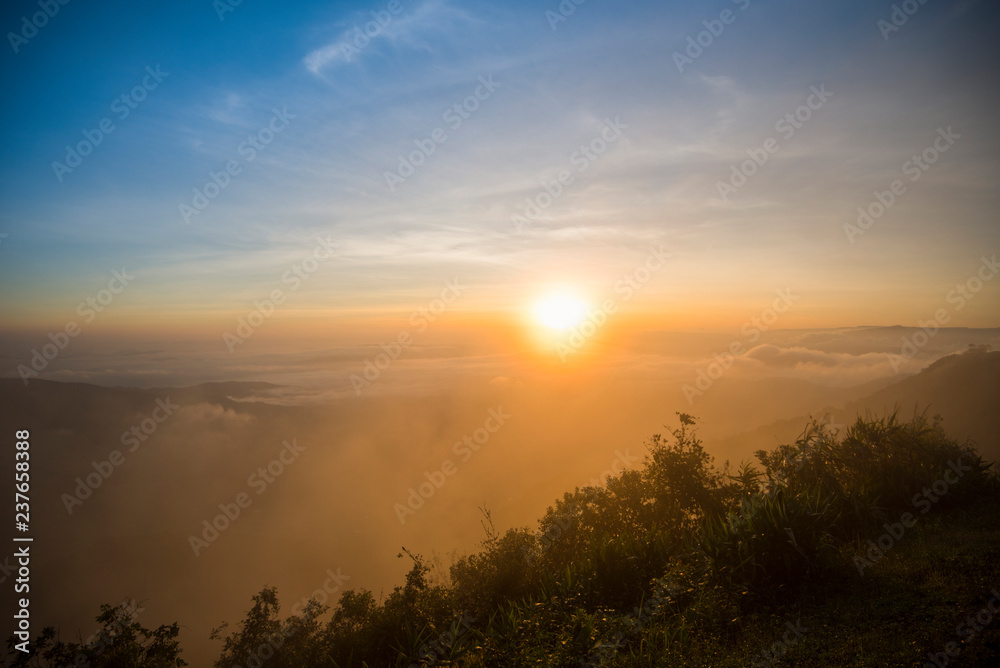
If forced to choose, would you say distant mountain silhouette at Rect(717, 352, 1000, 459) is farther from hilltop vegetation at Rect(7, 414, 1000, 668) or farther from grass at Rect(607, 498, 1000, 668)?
grass at Rect(607, 498, 1000, 668)

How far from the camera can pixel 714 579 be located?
6.80 metres

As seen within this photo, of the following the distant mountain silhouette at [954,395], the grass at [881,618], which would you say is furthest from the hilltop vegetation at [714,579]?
the distant mountain silhouette at [954,395]

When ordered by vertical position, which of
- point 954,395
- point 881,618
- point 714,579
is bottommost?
point 954,395

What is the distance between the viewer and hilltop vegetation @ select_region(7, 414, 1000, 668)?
5.35 m

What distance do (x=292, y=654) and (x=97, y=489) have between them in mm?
236641

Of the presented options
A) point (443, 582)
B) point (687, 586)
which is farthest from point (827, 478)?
point (443, 582)

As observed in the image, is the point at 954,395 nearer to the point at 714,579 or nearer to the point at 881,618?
the point at 714,579

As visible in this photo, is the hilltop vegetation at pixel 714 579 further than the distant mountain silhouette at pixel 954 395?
No

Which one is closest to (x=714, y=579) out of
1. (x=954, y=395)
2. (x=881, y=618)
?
(x=881, y=618)

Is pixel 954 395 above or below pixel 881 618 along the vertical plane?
below

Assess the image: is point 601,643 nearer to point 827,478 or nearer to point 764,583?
point 764,583

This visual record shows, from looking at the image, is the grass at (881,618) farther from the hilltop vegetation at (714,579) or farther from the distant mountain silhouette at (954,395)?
the distant mountain silhouette at (954,395)

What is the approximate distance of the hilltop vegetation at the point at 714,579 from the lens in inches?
211

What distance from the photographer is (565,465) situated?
194125 mm
